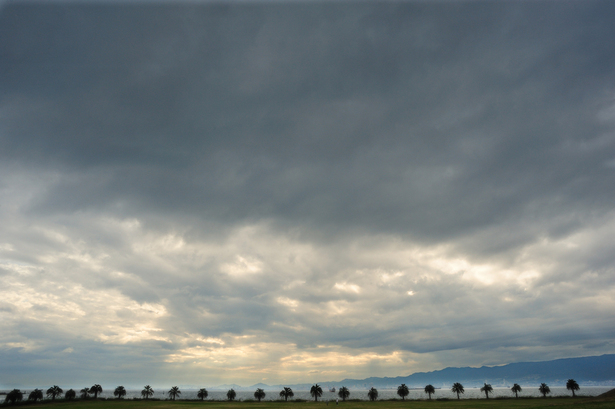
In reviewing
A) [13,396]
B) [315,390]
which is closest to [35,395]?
[13,396]

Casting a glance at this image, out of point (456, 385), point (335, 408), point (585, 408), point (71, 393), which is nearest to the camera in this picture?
point (585, 408)

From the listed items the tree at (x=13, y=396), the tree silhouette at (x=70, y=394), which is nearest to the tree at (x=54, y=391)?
the tree silhouette at (x=70, y=394)

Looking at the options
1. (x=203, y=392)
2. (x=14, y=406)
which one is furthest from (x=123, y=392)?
(x=14, y=406)

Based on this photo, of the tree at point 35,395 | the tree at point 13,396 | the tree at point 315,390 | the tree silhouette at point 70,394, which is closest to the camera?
the tree at point 13,396

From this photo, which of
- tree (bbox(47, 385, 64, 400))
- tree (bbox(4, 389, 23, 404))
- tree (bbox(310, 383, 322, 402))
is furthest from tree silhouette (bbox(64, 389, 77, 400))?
tree (bbox(310, 383, 322, 402))

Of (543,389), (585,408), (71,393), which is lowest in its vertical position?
(543,389)

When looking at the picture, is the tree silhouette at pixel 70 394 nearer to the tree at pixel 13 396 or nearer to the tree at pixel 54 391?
the tree at pixel 54 391

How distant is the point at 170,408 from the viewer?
97625 mm

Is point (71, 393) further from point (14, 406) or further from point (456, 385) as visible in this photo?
point (456, 385)

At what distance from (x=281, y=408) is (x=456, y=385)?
10069 centimetres

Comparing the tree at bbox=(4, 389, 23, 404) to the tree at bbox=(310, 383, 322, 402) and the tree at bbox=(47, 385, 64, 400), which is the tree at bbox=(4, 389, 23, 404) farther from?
the tree at bbox=(310, 383, 322, 402)

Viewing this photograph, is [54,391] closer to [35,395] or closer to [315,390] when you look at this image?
[35,395]

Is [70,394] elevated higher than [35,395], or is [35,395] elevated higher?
[35,395]

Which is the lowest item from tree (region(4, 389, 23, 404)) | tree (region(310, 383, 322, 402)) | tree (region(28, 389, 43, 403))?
tree (region(310, 383, 322, 402))
